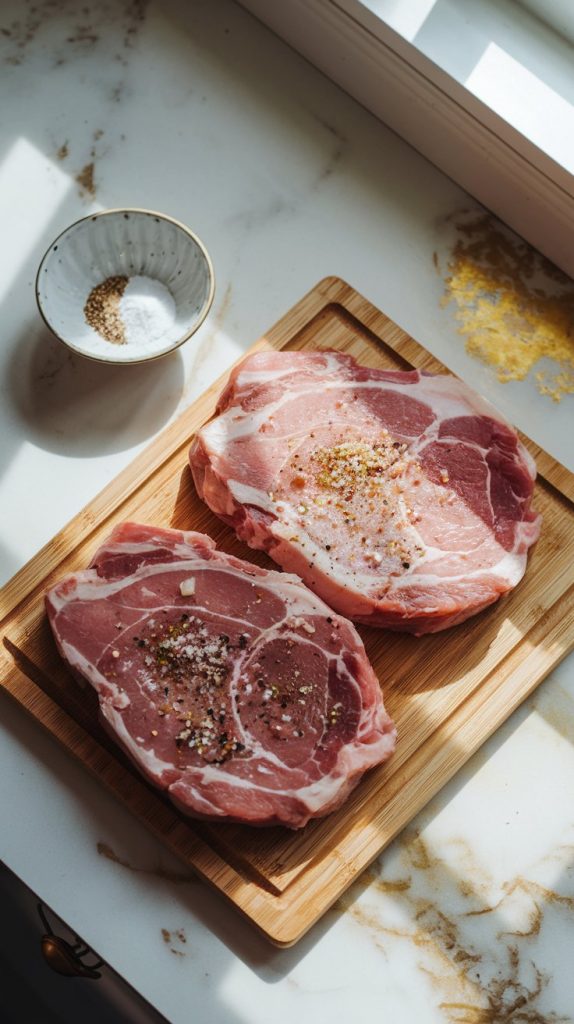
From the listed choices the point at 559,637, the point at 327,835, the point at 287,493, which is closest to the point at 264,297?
the point at 287,493

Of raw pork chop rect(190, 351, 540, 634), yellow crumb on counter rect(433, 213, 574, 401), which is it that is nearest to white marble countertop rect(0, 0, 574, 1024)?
yellow crumb on counter rect(433, 213, 574, 401)

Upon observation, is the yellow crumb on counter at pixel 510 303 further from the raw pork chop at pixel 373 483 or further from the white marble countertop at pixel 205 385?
the raw pork chop at pixel 373 483

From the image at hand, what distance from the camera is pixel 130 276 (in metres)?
2.93

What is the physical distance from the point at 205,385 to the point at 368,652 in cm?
82

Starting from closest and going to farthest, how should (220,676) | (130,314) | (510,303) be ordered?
(220,676) < (130,314) < (510,303)

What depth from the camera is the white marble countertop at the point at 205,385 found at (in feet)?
8.50

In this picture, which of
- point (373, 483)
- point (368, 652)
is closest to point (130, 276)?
point (373, 483)

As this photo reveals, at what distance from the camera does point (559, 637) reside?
272cm

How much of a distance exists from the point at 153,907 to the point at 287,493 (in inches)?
39.6

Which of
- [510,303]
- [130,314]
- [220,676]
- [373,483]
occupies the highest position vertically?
[510,303]

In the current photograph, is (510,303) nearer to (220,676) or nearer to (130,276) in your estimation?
(130,276)

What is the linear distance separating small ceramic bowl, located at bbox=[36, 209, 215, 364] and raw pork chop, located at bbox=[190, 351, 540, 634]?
0.78 ft

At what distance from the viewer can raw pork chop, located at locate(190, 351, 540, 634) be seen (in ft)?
8.66

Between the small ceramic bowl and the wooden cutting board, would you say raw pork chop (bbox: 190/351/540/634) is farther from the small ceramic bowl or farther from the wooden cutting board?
the small ceramic bowl
